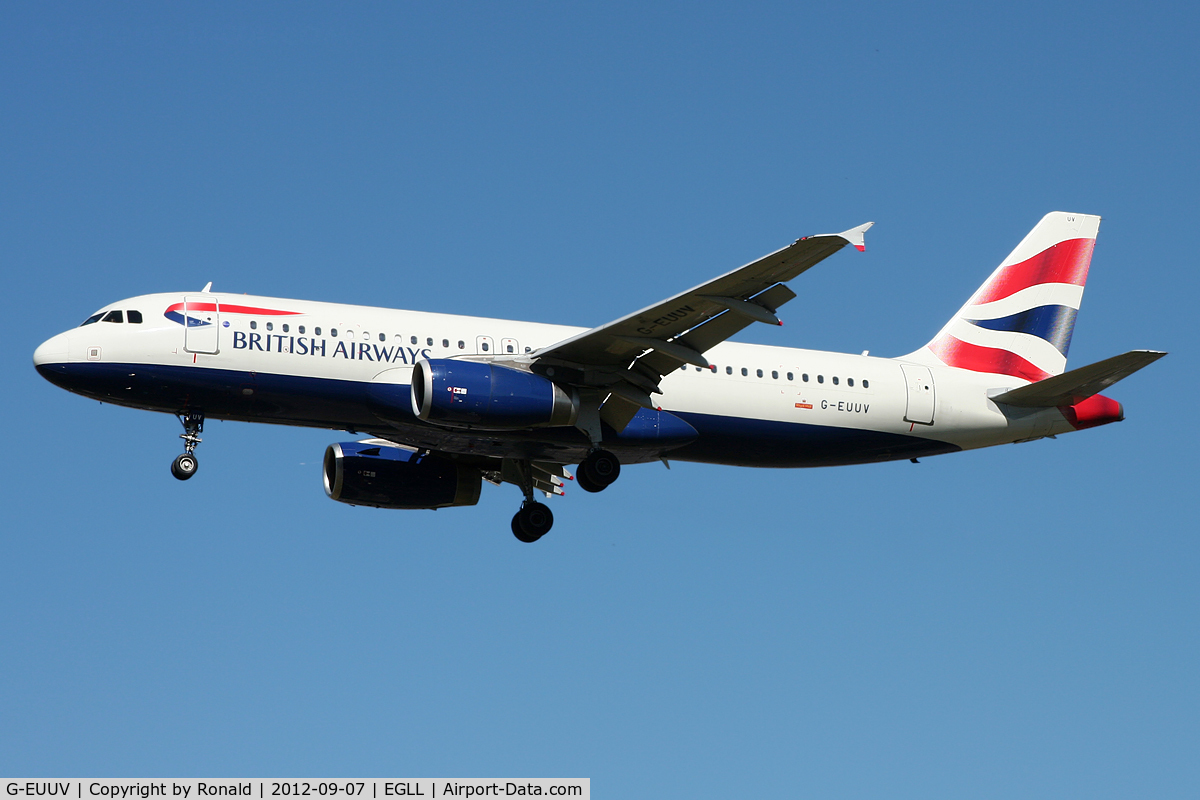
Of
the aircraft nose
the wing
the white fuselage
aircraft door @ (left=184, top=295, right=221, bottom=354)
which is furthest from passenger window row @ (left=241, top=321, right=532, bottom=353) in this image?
the aircraft nose

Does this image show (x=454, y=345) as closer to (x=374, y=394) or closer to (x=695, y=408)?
(x=374, y=394)

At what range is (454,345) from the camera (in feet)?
99.7

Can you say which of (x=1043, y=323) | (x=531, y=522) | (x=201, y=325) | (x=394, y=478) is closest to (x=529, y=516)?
(x=531, y=522)

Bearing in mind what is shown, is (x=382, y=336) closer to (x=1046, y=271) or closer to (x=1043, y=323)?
(x=1043, y=323)

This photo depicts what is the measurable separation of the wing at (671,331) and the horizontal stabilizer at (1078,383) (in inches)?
320

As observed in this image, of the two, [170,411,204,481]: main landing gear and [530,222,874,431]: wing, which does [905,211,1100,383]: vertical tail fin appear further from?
[170,411,204,481]: main landing gear

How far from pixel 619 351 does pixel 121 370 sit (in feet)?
32.5

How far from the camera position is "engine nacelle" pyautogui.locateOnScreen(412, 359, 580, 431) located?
1105 inches

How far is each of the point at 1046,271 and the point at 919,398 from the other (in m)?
6.50

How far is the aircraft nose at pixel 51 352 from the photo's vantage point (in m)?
28.8

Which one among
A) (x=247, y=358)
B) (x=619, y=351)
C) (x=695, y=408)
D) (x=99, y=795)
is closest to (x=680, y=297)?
(x=619, y=351)

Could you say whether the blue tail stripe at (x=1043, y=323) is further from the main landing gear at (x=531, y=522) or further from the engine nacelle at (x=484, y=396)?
the engine nacelle at (x=484, y=396)

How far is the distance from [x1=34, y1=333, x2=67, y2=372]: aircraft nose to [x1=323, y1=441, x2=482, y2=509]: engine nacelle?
7.25 metres

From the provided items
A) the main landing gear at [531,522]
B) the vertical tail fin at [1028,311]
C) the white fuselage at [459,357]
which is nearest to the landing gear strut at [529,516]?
the main landing gear at [531,522]
